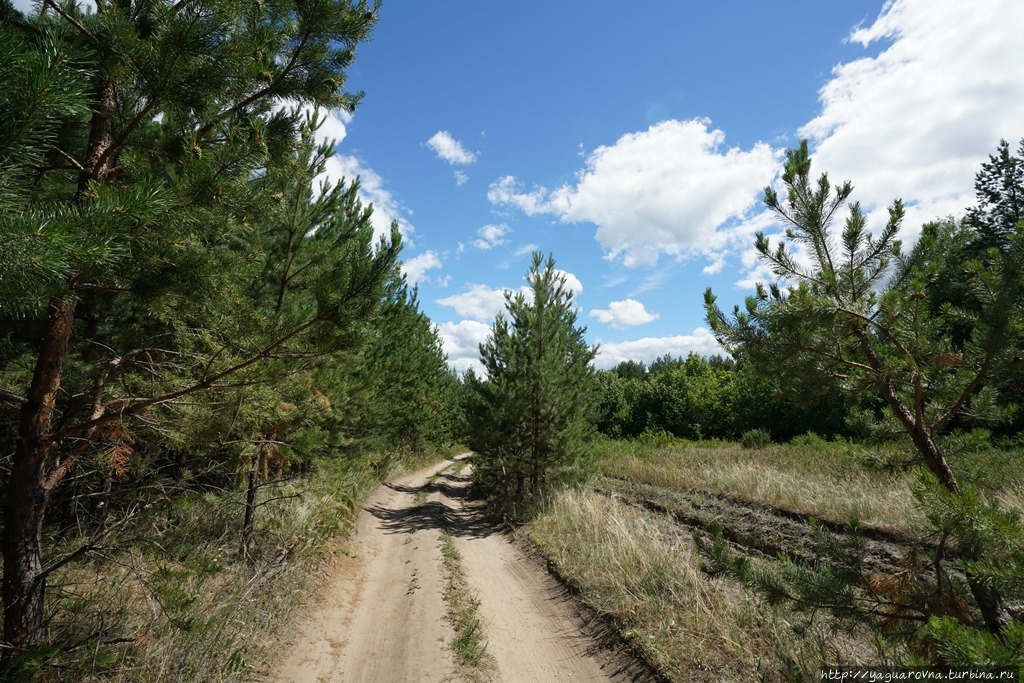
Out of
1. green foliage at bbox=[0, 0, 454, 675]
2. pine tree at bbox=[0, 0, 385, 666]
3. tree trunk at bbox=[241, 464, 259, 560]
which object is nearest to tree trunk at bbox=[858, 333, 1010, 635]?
green foliage at bbox=[0, 0, 454, 675]

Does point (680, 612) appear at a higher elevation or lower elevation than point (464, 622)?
higher

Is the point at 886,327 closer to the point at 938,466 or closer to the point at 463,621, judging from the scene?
the point at 938,466

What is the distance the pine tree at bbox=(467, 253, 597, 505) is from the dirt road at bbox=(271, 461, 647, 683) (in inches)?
96.0

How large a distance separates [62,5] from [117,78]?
0.48m

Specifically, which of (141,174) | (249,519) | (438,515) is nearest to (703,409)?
(438,515)

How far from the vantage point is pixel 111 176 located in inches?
115

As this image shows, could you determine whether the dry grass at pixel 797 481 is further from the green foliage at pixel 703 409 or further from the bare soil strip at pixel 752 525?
the green foliage at pixel 703 409

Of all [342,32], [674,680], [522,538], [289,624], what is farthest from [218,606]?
[522,538]

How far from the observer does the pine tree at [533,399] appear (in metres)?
11.4

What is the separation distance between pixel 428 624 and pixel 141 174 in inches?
217

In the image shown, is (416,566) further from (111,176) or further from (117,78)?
(117,78)

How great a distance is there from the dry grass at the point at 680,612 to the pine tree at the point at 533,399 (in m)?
3.48

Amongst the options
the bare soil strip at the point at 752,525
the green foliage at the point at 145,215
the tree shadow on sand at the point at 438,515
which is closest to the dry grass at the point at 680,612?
the bare soil strip at the point at 752,525

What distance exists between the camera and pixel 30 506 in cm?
266
